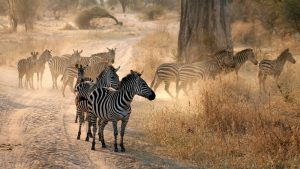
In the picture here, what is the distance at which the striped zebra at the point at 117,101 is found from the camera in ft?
32.3

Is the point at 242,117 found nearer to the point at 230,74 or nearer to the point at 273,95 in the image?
the point at 273,95

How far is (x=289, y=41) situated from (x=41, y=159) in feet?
70.4

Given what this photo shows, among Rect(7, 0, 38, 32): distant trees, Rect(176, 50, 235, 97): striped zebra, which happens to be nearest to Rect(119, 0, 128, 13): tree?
Rect(7, 0, 38, 32): distant trees

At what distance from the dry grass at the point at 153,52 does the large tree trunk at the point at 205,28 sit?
2081 millimetres

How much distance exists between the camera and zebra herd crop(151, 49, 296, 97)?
1641 cm

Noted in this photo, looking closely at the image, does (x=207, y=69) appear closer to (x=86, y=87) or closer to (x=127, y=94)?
(x=86, y=87)

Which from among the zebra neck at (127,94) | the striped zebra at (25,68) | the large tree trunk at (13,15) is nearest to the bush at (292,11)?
the striped zebra at (25,68)

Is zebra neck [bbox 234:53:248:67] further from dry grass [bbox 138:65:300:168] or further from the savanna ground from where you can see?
dry grass [bbox 138:65:300:168]

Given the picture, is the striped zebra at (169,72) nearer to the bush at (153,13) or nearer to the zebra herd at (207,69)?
the zebra herd at (207,69)

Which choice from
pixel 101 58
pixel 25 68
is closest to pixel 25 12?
pixel 25 68

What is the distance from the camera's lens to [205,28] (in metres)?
19.2

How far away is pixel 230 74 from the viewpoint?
17.4m

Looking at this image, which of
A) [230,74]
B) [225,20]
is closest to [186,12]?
[225,20]

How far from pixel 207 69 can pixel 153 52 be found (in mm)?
9425
